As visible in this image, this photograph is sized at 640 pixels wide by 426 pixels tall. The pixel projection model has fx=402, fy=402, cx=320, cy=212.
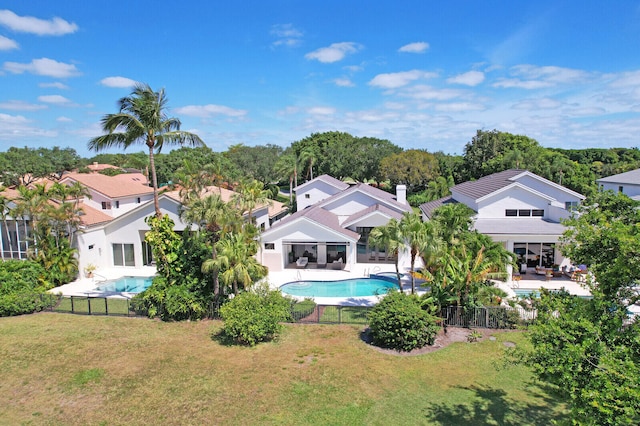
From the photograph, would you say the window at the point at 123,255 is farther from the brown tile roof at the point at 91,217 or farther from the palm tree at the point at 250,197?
the palm tree at the point at 250,197

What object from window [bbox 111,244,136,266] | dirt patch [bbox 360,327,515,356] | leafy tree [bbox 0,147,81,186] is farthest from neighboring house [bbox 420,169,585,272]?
leafy tree [bbox 0,147,81,186]

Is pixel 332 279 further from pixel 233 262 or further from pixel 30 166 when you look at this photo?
pixel 30 166

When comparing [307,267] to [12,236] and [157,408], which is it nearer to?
[157,408]

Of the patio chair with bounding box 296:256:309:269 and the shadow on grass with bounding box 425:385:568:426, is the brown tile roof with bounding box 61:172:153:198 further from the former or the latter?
the shadow on grass with bounding box 425:385:568:426

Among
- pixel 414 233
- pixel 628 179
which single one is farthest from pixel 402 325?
pixel 628 179

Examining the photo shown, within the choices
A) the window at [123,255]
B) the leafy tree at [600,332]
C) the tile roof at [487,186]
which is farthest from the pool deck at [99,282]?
the tile roof at [487,186]
